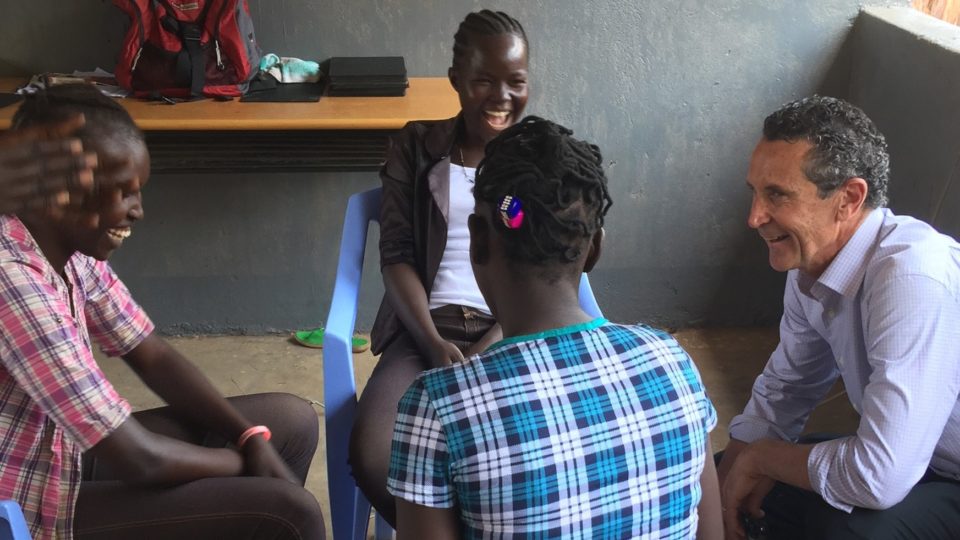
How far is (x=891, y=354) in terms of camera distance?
150 centimetres

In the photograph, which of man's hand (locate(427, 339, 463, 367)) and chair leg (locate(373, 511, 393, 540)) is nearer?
man's hand (locate(427, 339, 463, 367))

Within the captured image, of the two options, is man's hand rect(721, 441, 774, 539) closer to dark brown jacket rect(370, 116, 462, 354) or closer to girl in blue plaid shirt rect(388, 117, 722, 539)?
girl in blue plaid shirt rect(388, 117, 722, 539)

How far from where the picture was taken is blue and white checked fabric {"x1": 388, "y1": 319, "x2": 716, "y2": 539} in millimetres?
1037

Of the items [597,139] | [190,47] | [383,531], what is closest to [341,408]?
[383,531]

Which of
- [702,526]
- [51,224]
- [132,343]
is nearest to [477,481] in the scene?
[702,526]

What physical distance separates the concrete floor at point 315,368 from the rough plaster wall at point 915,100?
2.44ft

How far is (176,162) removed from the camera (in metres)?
2.99

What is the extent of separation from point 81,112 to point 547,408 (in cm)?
A: 87

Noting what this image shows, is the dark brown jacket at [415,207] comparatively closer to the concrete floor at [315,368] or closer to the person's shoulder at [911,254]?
the concrete floor at [315,368]

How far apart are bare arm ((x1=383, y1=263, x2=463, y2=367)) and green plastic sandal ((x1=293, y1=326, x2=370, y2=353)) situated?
120 cm

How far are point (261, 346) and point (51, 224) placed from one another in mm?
1970

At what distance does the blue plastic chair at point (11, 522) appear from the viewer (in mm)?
1271

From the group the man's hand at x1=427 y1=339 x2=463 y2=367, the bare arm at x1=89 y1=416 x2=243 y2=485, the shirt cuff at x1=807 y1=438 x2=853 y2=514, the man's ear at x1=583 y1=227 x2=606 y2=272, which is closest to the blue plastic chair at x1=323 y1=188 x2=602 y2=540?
the man's hand at x1=427 y1=339 x2=463 y2=367

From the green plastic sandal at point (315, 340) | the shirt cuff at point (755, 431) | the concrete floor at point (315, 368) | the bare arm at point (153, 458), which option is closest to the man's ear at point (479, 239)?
the bare arm at point (153, 458)
